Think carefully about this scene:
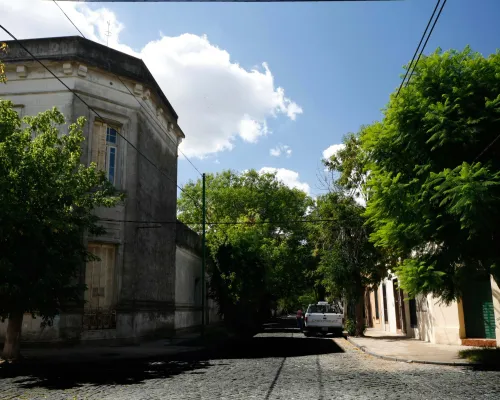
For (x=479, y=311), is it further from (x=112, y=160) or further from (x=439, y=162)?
(x=112, y=160)

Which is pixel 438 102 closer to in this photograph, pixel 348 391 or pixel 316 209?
pixel 348 391

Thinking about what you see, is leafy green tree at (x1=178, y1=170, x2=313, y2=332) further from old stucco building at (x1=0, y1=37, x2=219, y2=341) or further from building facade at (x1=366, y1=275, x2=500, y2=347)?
building facade at (x1=366, y1=275, x2=500, y2=347)

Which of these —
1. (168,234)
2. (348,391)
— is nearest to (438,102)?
(348,391)

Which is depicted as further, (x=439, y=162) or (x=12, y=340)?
(x=12, y=340)

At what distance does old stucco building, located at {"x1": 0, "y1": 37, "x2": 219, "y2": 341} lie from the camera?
18.2 metres

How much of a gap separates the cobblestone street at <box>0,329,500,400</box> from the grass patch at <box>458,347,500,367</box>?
120 centimetres

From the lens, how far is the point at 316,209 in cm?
2608

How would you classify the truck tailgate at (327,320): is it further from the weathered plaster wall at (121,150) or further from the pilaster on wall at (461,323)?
the pilaster on wall at (461,323)

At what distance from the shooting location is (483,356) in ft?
41.3

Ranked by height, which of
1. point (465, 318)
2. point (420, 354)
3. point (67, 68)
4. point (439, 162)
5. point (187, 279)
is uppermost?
point (67, 68)

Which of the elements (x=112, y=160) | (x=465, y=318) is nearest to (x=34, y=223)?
(x=112, y=160)

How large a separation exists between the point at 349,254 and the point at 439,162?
1176 cm

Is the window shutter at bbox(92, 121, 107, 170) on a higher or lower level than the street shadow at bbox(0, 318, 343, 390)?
higher

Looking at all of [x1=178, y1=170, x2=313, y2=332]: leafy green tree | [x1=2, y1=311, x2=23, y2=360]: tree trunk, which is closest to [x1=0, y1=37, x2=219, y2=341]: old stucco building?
[x1=2, y1=311, x2=23, y2=360]: tree trunk
